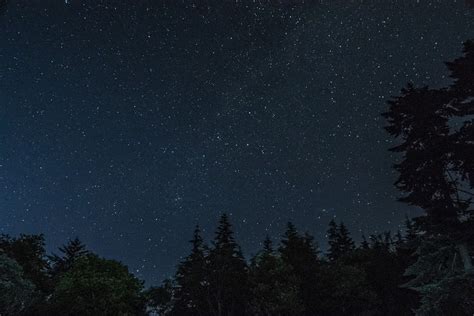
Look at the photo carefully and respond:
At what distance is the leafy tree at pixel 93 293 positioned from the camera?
132 feet

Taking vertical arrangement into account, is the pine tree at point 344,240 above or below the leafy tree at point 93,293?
above

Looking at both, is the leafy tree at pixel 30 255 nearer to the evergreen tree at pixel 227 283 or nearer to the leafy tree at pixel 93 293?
the leafy tree at pixel 93 293

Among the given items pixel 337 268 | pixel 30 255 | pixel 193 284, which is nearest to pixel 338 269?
pixel 337 268

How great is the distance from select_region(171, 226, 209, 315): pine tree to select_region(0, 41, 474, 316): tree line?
0.17m

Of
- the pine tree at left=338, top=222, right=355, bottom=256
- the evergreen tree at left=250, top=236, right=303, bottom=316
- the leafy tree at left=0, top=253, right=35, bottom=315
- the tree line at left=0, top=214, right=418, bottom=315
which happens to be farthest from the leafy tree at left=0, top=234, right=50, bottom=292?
the pine tree at left=338, top=222, right=355, bottom=256

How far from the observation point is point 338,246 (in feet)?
213

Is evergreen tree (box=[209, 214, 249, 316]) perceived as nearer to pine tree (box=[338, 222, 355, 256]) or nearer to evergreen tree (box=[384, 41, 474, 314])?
pine tree (box=[338, 222, 355, 256])

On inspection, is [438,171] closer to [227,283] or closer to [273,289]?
[273,289]

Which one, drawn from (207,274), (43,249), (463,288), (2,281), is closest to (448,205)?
(463,288)

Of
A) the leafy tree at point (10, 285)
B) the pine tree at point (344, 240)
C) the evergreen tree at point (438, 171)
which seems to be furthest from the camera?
the pine tree at point (344, 240)

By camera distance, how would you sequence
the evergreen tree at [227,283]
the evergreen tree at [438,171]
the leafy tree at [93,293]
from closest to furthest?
the evergreen tree at [438,171]
the leafy tree at [93,293]
the evergreen tree at [227,283]

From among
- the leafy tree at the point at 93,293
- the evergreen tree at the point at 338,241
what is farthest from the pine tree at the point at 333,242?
the leafy tree at the point at 93,293

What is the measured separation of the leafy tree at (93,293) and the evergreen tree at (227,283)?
10909 millimetres

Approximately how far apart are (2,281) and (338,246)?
5003 cm
